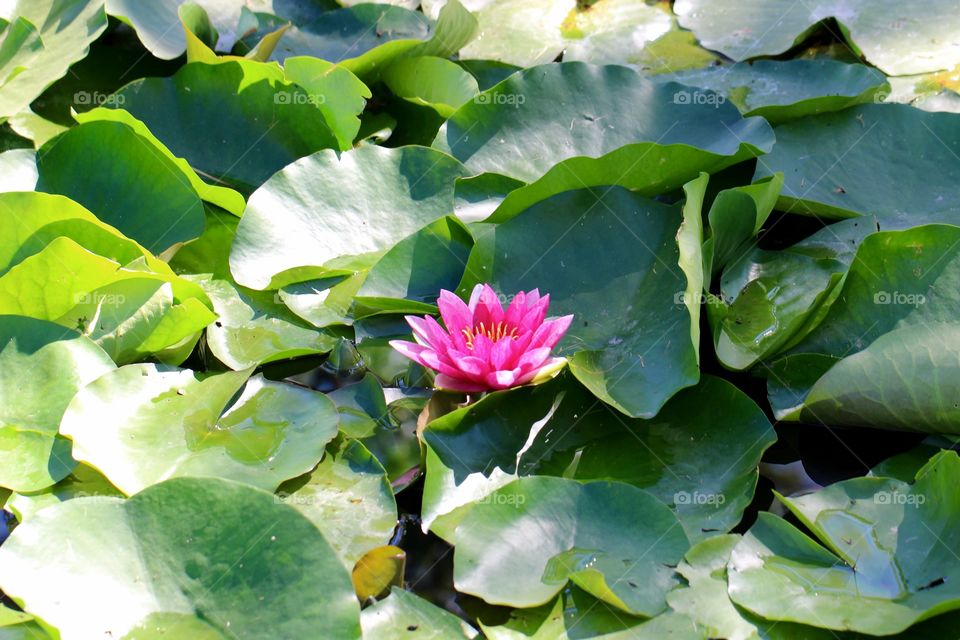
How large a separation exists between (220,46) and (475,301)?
4.83ft

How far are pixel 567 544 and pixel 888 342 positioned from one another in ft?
2.33

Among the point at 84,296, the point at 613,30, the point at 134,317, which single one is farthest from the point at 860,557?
the point at 613,30

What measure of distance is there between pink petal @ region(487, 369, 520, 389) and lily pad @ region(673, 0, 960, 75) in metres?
1.57

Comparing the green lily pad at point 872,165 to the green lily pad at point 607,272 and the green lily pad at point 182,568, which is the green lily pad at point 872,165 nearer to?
the green lily pad at point 607,272

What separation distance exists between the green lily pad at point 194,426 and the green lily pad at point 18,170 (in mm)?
674

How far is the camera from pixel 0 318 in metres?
1.86

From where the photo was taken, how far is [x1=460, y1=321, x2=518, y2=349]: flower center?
1.85m

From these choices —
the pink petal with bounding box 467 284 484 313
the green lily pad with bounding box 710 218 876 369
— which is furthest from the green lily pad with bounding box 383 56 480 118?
the green lily pad with bounding box 710 218 876 369

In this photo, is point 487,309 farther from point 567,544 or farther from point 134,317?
point 134,317

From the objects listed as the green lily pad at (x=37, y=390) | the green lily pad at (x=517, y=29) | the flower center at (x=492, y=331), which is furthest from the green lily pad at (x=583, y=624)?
the green lily pad at (x=517, y=29)

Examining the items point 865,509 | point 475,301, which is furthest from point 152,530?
point 865,509

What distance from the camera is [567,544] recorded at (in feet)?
5.16

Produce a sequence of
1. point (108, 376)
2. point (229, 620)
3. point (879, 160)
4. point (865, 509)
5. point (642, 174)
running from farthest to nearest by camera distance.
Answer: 1. point (879, 160)
2. point (642, 174)
3. point (108, 376)
4. point (865, 509)
5. point (229, 620)

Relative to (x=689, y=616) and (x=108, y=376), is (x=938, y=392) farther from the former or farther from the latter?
(x=108, y=376)
